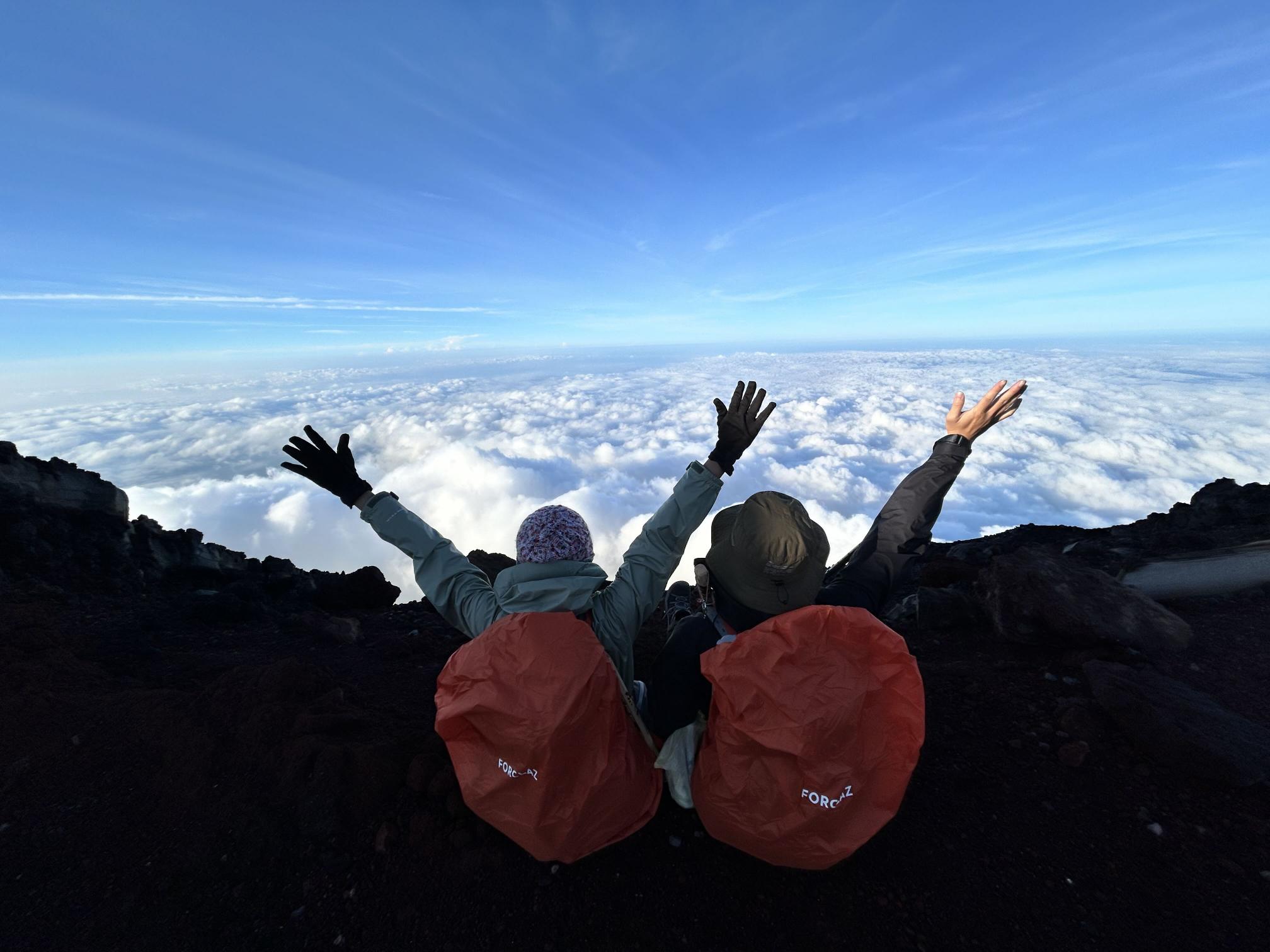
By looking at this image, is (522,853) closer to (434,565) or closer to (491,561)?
(434,565)

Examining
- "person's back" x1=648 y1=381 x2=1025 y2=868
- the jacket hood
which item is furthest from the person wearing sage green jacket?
"person's back" x1=648 y1=381 x2=1025 y2=868

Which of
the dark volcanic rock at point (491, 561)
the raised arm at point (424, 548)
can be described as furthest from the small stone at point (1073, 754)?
the dark volcanic rock at point (491, 561)

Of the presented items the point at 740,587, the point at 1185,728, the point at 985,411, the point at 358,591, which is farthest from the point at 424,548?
the point at 358,591

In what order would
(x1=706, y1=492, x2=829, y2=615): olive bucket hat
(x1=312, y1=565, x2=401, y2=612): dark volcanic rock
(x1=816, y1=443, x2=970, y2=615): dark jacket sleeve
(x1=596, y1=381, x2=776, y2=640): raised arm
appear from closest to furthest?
1. (x1=706, y1=492, x2=829, y2=615): olive bucket hat
2. (x1=596, y1=381, x2=776, y2=640): raised arm
3. (x1=816, y1=443, x2=970, y2=615): dark jacket sleeve
4. (x1=312, y1=565, x2=401, y2=612): dark volcanic rock

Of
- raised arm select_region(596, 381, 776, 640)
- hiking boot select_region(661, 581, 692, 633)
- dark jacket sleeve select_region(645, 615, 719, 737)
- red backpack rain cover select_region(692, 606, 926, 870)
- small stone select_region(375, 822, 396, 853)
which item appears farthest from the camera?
hiking boot select_region(661, 581, 692, 633)

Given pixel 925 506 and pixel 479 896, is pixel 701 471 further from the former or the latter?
pixel 479 896

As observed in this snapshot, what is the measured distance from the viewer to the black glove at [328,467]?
3359mm

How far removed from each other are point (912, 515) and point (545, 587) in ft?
7.62

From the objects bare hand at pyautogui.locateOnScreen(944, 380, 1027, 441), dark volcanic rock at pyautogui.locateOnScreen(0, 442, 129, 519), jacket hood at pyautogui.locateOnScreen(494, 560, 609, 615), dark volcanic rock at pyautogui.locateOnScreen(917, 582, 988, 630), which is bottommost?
dark volcanic rock at pyautogui.locateOnScreen(917, 582, 988, 630)

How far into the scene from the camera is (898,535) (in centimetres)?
336

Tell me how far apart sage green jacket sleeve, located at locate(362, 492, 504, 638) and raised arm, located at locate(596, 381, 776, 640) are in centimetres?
73

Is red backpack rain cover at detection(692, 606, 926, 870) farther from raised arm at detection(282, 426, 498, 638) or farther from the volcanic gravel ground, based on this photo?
raised arm at detection(282, 426, 498, 638)

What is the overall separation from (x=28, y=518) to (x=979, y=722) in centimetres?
1032

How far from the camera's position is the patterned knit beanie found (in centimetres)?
270
